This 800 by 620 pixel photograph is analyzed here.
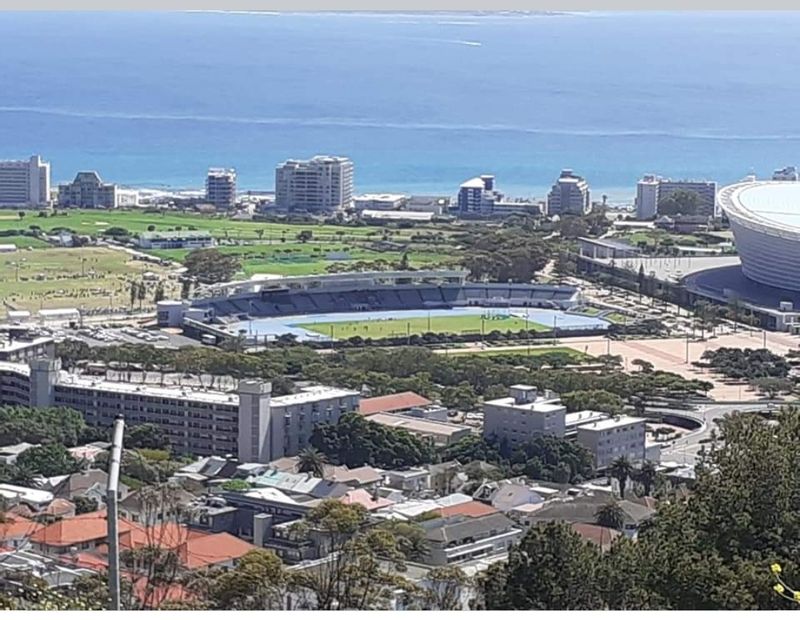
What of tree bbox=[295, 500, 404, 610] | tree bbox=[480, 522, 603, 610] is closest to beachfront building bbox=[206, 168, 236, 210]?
tree bbox=[295, 500, 404, 610]

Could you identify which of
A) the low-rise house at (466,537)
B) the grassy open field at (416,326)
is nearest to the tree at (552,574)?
the low-rise house at (466,537)

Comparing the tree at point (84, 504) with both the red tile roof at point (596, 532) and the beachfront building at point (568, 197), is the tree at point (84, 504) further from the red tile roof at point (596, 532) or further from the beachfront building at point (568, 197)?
the beachfront building at point (568, 197)

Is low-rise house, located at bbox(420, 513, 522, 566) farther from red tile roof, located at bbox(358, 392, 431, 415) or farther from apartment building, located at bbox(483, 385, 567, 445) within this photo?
red tile roof, located at bbox(358, 392, 431, 415)

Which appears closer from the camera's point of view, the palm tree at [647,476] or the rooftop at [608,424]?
the palm tree at [647,476]

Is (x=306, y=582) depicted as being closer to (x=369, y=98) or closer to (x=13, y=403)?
(x=13, y=403)

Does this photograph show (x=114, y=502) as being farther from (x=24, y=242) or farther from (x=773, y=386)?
(x=24, y=242)

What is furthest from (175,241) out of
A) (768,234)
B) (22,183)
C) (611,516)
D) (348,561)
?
(348,561)

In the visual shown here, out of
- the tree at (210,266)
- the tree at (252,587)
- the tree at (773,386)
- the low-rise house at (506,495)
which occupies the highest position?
the tree at (210,266)
